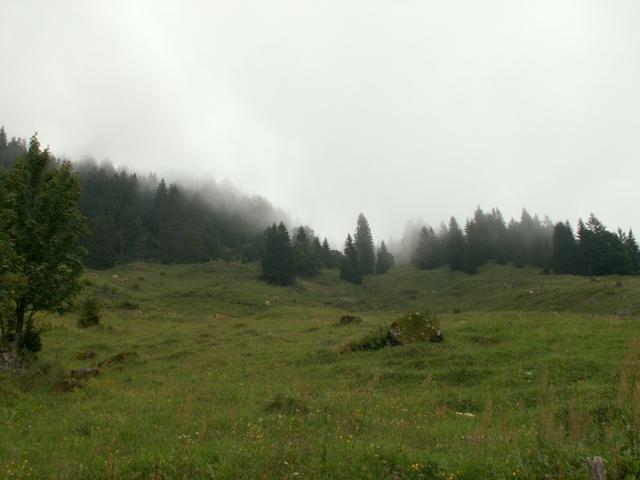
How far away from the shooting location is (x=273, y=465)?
826 centimetres

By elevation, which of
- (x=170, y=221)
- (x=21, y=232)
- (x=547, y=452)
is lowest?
(x=547, y=452)

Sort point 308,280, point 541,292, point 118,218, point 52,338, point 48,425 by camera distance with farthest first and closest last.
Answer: point 118,218, point 308,280, point 541,292, point 52,338, point 48,425

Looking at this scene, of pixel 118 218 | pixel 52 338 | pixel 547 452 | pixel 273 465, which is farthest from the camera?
pixel 118 218

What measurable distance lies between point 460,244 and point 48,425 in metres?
126

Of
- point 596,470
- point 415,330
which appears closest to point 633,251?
point 415,330

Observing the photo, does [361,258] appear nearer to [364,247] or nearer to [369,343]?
[364,247]

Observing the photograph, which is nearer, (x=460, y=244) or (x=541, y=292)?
(x=541, y=292)

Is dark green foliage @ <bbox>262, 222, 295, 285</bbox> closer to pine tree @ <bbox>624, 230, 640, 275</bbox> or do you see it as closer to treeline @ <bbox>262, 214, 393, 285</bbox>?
treeline @ <bbox>262, 214, 393, 285</bbox>

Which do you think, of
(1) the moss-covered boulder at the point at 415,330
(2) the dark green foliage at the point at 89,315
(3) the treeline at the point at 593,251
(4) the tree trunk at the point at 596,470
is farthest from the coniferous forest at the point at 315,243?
(4) the tree trunk at the point at 596,470

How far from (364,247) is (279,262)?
46.9 m

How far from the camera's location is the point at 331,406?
13.6 metres

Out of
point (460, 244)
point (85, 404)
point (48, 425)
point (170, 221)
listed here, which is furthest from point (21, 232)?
point (170, 221)

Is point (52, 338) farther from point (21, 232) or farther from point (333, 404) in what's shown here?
point (333, 404)

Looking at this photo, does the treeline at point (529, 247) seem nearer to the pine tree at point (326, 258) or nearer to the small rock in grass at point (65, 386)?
the pine tree at point (326, 258)
